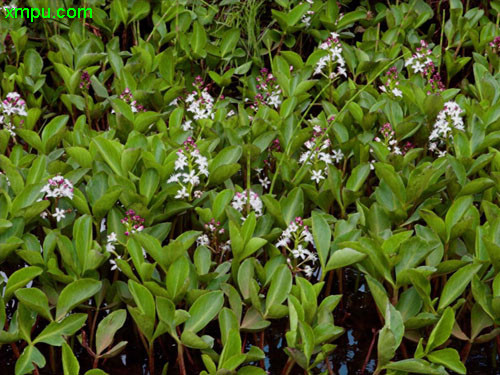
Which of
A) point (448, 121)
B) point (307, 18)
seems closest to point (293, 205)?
point (448, 121)

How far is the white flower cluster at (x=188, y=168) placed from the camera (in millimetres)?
2535

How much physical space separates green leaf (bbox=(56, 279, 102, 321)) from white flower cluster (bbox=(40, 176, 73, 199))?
355mm

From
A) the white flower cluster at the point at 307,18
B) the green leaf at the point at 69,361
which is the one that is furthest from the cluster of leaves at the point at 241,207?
the white flower cluster at the point at 307,18

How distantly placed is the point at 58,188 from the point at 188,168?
1.43 ft

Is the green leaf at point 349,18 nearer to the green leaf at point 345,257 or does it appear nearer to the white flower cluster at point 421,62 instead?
the white flower cluster at point 421,62

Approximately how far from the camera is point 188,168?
2.61 metres

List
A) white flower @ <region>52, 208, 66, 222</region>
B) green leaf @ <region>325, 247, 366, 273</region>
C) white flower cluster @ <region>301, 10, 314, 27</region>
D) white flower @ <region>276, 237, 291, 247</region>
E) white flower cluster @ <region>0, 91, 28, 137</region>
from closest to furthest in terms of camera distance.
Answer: green leaf @ <region>325, 247, 366, 273</region>
white flower @ <region>276, 237, 291, 247</region>
white flower @ <region>52, 208, 66, 222</region>
white flower cluster @ <region>0, 91, 28, 137</region>
white flower cluster @ <region>301, 10, 314, 27</region>

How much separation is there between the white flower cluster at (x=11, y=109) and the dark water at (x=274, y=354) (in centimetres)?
79

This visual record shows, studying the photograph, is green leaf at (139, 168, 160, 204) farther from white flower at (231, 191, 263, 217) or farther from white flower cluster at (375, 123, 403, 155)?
white flower cluster at (375, 123, 403, 155)

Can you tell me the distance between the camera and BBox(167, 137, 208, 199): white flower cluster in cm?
254

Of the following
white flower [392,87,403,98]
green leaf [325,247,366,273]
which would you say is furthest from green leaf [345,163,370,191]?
white flower [392,87,403,98]

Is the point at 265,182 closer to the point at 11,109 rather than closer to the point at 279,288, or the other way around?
the point at 279,288

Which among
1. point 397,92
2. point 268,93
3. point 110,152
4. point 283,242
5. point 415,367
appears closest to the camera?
point 415,367

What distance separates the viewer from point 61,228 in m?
2.48
